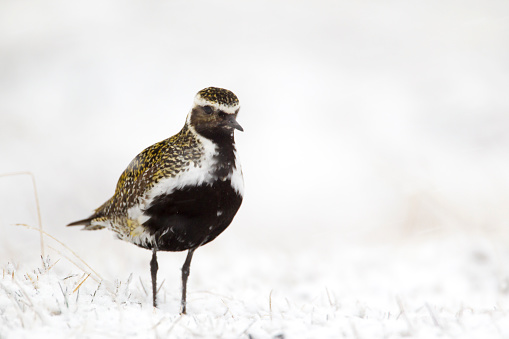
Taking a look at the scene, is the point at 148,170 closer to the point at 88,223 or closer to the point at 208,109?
the point at 208,109

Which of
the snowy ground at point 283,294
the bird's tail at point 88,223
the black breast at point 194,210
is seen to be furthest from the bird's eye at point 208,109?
the bird's tail at point 88,223

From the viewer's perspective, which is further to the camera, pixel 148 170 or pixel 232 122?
pixel 148 170

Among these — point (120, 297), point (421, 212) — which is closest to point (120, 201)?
point (120, 297)

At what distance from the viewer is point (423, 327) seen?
4.01 meters

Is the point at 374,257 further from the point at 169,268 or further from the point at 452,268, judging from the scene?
the point at 169,268

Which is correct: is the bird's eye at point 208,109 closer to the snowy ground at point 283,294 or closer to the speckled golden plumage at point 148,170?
the speckled golden plumage at point 148,170

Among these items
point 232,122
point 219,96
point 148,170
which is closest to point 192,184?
point 148,170

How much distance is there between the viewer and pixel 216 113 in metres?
4.92

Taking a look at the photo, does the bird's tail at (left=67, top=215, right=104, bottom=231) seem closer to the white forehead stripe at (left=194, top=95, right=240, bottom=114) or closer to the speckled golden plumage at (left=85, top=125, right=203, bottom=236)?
the speckled golden plumage at (left=85, top=125, right=203, bottom=236)

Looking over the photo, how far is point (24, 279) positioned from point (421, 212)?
7551 millimetres

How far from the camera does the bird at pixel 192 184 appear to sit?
477cm

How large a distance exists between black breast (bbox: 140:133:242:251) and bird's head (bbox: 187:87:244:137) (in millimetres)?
209

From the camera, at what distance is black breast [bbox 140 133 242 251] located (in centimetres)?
476

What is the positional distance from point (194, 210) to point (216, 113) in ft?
3.10
